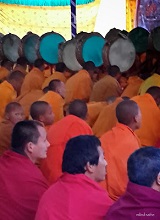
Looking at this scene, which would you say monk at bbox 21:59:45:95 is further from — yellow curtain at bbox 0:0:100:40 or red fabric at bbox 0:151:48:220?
red fabric at bbox 0:151:48:220

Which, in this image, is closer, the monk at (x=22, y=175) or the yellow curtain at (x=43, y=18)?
the monk at (x=22, y=175)

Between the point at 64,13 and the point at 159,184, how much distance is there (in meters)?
9.89

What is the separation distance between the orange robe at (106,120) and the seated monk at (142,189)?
2.70 meters

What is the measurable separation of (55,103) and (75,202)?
346cm

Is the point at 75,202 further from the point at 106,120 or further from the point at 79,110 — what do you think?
the point at 106,120

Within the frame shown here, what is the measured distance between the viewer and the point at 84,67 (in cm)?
823

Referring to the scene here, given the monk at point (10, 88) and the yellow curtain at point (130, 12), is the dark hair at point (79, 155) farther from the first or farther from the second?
the yellow curtain at point (130, 12)

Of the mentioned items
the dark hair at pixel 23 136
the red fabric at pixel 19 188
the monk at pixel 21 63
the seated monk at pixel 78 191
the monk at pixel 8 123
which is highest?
the seated monk at pixel 78 191

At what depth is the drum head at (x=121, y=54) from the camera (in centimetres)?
779

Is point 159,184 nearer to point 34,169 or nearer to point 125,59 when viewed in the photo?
point 34,169

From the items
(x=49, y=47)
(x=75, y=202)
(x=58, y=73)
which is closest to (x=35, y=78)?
(x=58, y=73)

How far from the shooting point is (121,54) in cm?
789

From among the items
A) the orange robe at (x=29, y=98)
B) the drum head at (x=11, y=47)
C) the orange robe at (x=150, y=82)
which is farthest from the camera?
the drum head at (x=11, y=47)

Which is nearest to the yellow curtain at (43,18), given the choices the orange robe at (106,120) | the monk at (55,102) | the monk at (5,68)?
the monk at (5,68)
